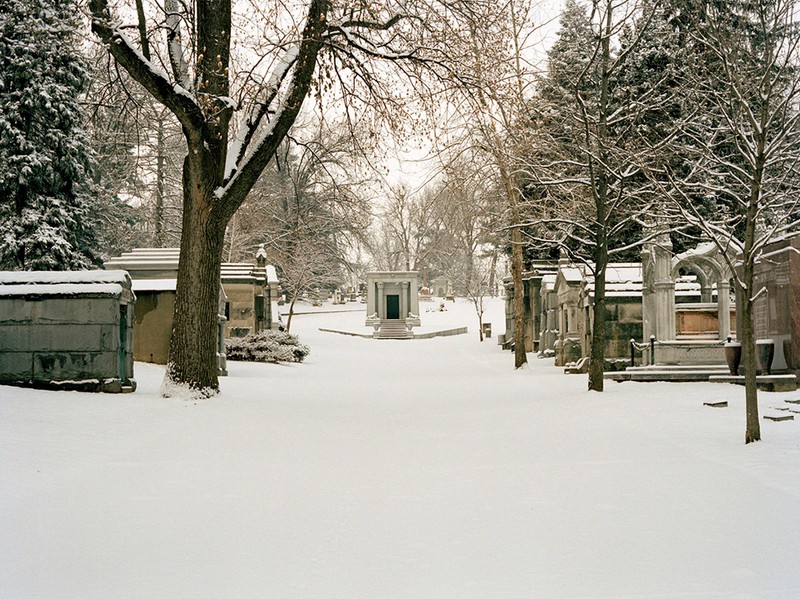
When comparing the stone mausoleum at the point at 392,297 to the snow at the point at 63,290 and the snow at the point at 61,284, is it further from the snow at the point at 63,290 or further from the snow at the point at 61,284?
the snow at the point at 63,290

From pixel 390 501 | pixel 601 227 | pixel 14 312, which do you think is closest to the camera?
pixel 390 501

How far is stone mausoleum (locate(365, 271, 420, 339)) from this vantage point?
52688 millimetres

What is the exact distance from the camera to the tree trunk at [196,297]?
12.4 m

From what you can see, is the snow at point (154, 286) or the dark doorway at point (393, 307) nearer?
the snow at point (154, 286)

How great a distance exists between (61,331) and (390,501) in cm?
740

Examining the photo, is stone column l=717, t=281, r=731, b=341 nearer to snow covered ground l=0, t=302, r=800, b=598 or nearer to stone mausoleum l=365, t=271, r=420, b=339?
snow covered ground l=0, t=302, r=800, b=598

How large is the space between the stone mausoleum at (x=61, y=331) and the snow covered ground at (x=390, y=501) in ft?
1.83

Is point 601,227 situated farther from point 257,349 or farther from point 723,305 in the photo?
point 257,349

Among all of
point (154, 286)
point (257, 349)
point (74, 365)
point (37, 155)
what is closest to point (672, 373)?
point (74, 365)

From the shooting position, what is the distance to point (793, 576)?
448 cm

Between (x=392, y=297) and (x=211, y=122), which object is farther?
(x=392, y=297)

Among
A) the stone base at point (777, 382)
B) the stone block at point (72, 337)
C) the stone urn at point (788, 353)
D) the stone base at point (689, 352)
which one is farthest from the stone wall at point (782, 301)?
the stone block at point (72, 337)

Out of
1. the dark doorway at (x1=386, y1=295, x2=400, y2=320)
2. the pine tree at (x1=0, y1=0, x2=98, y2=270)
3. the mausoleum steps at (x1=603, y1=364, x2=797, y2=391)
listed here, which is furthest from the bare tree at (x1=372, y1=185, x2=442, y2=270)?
the mausoleum steps at (x1=603, y1=364, x2=797, y2=391)

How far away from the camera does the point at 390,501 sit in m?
6.36
